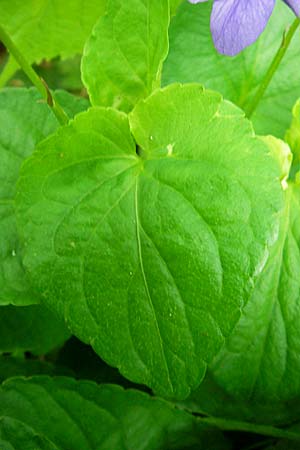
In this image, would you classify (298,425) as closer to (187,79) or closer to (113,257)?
(113,257)

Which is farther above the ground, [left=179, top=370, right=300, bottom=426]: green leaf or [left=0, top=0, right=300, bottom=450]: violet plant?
[left=0, top=0, right=300, bottom=450]: violet plant

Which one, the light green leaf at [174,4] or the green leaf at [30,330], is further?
the green leaf at [30,330]

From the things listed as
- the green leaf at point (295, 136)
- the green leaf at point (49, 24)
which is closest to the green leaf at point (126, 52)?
the green leaf at point (295, 136)

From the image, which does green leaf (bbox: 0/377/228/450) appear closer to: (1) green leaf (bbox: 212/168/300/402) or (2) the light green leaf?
(1) green leaf (bbox: 212/168/300/402)

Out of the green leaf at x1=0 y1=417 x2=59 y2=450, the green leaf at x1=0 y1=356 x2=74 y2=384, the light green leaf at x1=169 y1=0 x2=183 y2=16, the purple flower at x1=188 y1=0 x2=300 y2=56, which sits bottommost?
the green leaf at x1=0 y1=356 x2=74 y2=384

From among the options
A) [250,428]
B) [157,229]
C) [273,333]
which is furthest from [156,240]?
[250,428]

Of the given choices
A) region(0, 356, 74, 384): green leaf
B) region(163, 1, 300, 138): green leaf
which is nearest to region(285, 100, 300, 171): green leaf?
region(163, 1, 300, 138): green leaf

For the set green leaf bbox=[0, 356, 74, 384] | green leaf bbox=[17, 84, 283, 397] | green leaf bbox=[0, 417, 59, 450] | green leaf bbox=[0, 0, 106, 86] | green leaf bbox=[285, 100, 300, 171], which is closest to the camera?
green leaf bbox=[17, 84, 283, 397]

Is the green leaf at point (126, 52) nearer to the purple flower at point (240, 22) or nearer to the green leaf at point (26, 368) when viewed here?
the purple flower at point (240, 22)
